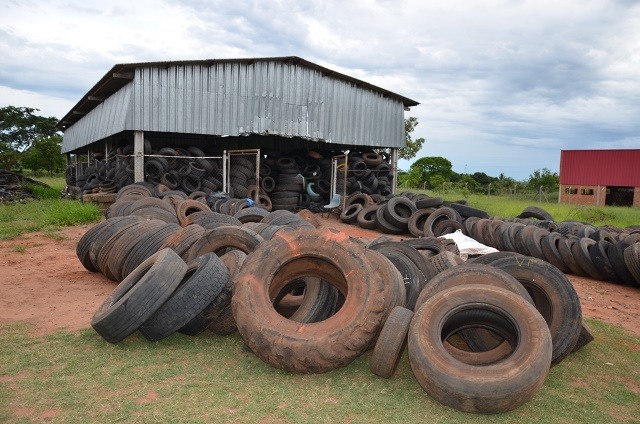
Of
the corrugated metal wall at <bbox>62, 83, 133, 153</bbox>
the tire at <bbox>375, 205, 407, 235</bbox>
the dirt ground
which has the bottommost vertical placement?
the dirt ground

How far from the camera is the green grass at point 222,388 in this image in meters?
3.71

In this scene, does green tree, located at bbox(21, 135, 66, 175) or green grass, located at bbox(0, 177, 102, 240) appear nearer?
green grass, located at bbox(0, 177, 102, 240)

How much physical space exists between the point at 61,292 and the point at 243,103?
1328 cm

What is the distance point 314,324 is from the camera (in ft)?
15.5

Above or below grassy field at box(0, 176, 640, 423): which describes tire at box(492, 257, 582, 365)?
above

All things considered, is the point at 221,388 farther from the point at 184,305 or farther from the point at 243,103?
the point at 243,103

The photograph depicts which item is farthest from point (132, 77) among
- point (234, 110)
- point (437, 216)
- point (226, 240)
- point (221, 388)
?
point (221, 388)

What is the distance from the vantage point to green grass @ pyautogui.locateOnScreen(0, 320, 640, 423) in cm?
371

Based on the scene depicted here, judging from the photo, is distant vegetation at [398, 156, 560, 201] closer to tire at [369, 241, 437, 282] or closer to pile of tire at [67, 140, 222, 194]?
pile of tire at [67, 140, 222, 194]

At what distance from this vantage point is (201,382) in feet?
13.8

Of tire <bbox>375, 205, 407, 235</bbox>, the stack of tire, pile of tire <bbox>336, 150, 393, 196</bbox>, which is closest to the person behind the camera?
the stack of tire

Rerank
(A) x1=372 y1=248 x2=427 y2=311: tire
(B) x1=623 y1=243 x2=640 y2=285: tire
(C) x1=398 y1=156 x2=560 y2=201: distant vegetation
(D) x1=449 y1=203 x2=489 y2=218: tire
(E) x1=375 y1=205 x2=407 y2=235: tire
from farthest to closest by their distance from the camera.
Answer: (C) x1=398 y1=156 x2=560 y2=201: distant vegetation → (E) x1=375 y1=205 x2=407 y2=235: tire → (D) x1=449 y1=203 x2=489 y2=218: tire → (B) x1=623 y1=243 x2=640 y2=285: tire → (A) x1=372 y1=248 x2=427 y2=311: tire

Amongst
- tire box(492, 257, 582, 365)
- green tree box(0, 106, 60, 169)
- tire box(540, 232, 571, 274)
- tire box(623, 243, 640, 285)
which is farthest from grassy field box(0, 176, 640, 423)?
green tree box(0, 106, 60, 169)

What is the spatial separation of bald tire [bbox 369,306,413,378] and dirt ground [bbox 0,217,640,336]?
3.51 m
